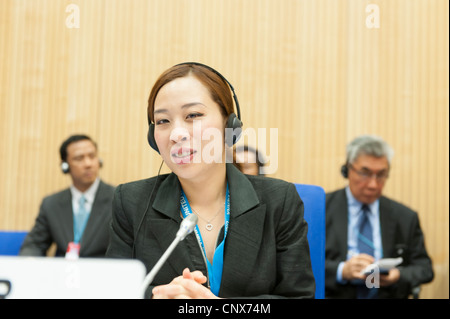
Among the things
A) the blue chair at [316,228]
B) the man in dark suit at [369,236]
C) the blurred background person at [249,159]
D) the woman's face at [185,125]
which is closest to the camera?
the woman's face at [185,125]

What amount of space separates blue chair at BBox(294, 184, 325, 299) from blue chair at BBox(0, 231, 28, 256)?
1.56 m

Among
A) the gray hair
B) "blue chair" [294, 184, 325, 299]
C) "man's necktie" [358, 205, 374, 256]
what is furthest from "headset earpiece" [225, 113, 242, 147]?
the gray hair

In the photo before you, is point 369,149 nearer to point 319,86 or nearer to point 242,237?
point 319,86

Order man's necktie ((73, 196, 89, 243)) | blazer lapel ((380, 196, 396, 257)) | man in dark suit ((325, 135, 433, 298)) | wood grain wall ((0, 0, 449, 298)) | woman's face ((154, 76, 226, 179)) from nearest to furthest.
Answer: woman's face ((154, 76, 226, 179)) → man in dark suit ((325, 135, 433, 298)) → blazer lapel ((380, 196, 396, 257)) → man's necktie ((73, 196, 89, 243)) → wood grain wall ((0, 0, 449, 298))

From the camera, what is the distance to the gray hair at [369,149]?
2.84m

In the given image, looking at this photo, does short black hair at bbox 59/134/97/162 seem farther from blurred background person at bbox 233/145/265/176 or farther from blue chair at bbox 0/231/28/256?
blurred background person at bbox 233/145/265/176

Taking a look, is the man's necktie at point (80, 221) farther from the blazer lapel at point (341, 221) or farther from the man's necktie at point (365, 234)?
the man's necktie at point (365, 234)

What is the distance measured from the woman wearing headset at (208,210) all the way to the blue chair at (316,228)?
0.17 metres

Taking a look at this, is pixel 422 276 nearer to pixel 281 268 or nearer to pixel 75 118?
pixel 281 268

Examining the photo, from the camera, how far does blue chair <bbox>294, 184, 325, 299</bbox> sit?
1.48 meters

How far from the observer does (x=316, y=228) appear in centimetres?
151

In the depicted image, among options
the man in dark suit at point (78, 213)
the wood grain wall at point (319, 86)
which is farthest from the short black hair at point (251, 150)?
the man in dark suit at point (78, 213)

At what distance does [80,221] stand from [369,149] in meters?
1.78
